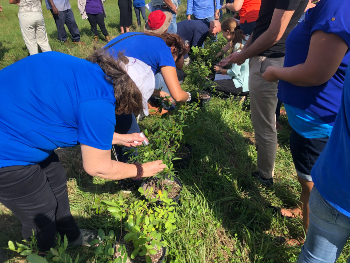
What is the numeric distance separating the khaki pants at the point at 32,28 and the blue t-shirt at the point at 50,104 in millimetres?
4249

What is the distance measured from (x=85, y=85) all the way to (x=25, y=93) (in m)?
0.28

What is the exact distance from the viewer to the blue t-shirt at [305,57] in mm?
1049

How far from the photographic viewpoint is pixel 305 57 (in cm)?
132

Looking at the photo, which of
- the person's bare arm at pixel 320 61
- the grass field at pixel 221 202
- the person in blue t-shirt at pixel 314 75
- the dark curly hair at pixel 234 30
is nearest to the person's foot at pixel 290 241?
the grass field at pixel 221 202

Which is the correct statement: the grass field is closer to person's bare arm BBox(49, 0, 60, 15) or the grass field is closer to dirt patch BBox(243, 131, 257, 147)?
dirt patch BBox(243, 131, 257, 147)

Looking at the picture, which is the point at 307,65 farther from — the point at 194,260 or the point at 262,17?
the point at 194,260

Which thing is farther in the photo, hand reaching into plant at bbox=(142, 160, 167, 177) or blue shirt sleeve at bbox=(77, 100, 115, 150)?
hand reaching into plant at bbox=(142, 160, 167, 177)

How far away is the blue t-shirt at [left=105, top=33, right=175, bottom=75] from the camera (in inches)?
79.7

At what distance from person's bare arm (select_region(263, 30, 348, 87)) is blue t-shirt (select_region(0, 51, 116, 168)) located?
97cm

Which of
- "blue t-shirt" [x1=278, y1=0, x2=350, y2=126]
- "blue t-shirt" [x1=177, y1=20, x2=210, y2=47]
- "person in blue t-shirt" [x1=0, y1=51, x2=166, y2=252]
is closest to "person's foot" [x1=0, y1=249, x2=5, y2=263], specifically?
"person in blue t-shirt" [x1=0, y1=51, x2=166, y2=252]

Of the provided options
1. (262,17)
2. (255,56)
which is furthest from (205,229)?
(262,17)

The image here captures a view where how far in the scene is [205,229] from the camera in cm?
198

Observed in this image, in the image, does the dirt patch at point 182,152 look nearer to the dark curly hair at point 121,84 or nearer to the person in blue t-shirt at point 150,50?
the person in blue t-shirt at point 150,50

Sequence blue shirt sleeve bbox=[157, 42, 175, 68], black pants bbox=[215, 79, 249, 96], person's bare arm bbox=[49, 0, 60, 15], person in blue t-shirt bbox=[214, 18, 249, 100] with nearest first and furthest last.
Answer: blue shirt sleeve bbox=[157, 42, 175, 68]
person in blue t-shirt bbox=[214, 18, 249, 100]
black pants bbox=[215, 79, 249, 96]
person's bare arm bbox=[49, 0, 60, 15]
